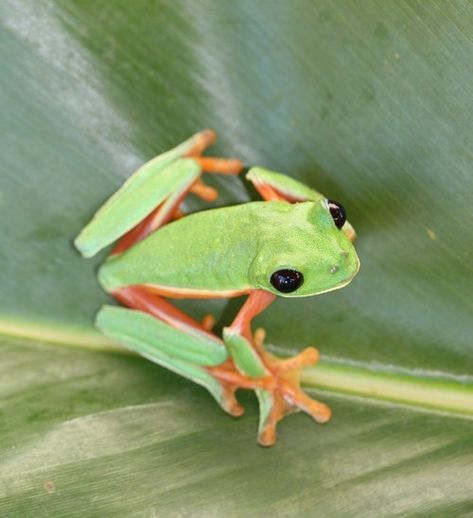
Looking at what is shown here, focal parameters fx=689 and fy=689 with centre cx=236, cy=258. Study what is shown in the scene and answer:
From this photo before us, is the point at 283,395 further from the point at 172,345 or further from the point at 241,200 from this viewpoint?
the point at 241,200

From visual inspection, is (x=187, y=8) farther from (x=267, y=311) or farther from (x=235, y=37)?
(x=267, y=311)

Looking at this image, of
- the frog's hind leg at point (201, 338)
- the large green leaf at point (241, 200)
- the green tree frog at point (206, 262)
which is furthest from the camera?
the frog's hind leg at point (201, 338)

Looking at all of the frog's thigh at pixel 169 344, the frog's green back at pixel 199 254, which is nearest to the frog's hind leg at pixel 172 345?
A: the frog's thigh at pixel 169 344

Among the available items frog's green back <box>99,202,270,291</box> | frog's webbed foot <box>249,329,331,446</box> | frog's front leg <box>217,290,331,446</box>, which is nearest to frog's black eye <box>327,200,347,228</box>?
frog's green back <box>99,202,270,291</box>

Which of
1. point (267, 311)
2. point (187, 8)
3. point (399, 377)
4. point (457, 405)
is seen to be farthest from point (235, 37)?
point (457, 405)

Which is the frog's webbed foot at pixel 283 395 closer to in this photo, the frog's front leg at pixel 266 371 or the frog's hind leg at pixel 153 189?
the frog's front leg at pixel 266 371

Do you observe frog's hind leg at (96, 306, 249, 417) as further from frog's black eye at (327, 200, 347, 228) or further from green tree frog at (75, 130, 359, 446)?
frog's black eye at (327, 200, 347, 228)

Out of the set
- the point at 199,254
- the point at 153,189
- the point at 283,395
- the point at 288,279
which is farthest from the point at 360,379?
the point at 153,189
